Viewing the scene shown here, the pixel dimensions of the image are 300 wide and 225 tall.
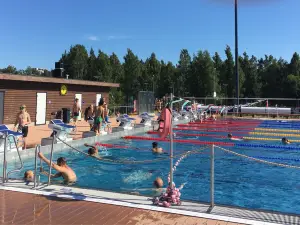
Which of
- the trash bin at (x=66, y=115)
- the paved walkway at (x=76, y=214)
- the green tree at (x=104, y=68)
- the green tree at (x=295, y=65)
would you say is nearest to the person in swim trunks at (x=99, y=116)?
the trash bin at (x=66, y=115)

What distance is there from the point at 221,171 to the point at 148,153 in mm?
3239

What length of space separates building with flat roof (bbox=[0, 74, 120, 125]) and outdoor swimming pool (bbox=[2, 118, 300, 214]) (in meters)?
6.91

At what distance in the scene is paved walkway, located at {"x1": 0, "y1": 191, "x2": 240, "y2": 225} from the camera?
4.05m

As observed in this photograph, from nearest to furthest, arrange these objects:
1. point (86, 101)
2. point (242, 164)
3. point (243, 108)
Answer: point (242, 164), point (86, 101), point (243, 108)

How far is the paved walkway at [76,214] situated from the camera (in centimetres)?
405

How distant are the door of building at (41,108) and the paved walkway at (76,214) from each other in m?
13.5

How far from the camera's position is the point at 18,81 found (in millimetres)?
16281

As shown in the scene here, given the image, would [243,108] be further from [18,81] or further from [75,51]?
[75,51]

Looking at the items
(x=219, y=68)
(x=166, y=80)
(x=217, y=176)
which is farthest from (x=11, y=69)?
(x=217, y=176)

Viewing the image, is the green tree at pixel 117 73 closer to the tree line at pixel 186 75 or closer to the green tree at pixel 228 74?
the tree line at pixel 186 75

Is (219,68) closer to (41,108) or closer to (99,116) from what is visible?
(41,108)

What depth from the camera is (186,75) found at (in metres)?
40.0

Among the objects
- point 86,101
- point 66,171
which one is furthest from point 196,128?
point 66,171

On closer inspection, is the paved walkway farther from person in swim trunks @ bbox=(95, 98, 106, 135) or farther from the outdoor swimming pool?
person in swim trunks @ bbox=(95, 98, 106, 135)
